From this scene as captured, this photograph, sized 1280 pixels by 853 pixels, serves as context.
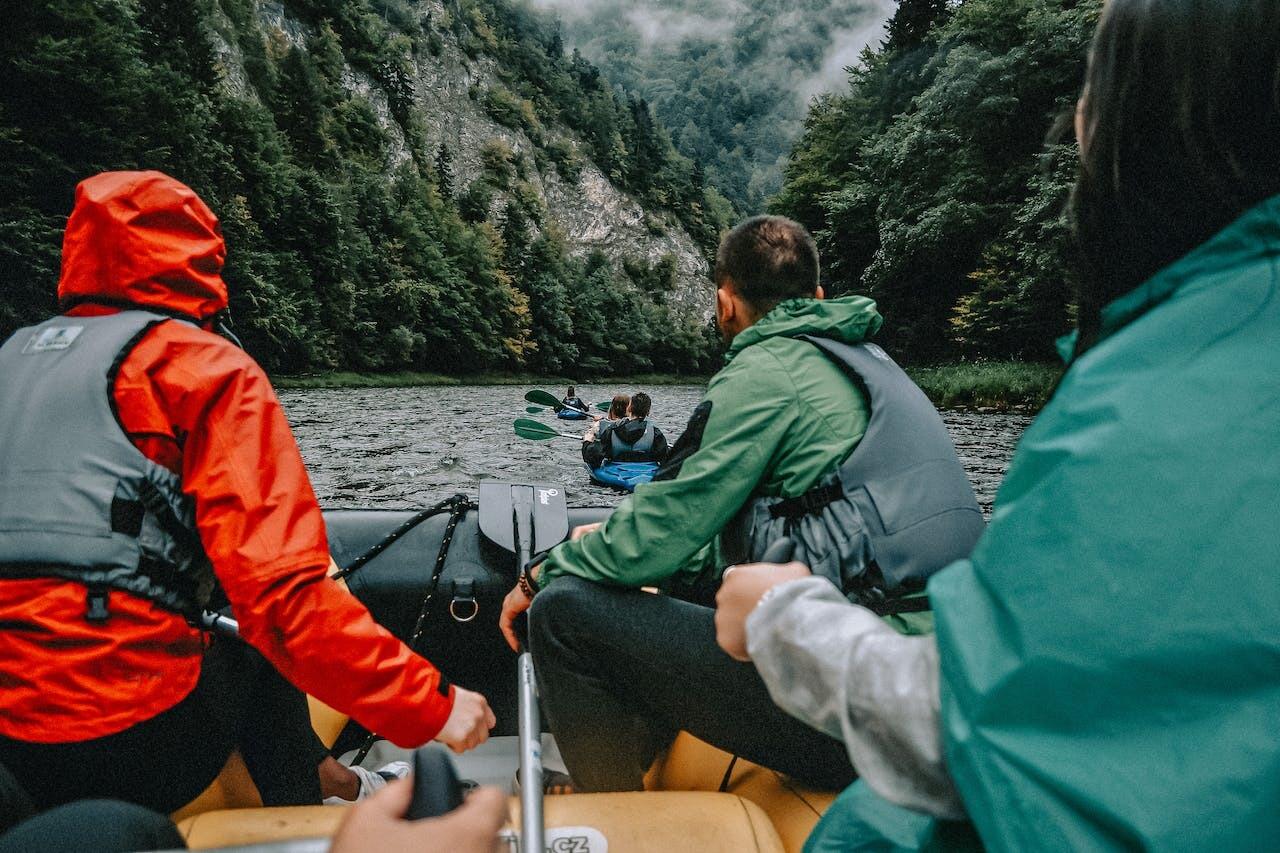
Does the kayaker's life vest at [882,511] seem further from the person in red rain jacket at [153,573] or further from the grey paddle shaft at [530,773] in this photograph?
the person in red rain jacket at [153,573]

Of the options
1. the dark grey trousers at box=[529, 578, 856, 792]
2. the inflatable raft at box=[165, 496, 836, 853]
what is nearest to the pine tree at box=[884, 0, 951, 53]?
the inflatable raft at box=[165, 496, 836, 853]

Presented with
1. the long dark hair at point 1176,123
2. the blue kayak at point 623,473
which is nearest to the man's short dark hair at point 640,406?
the blue kayak at point 623,473

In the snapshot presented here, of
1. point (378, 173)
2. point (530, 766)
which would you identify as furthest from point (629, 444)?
point (378, 173)

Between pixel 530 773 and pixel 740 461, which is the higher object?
pixel 740 461

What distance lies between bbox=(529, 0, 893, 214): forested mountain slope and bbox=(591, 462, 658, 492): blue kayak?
371 feet

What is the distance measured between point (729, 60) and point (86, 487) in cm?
15947

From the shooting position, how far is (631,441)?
26.5 feet

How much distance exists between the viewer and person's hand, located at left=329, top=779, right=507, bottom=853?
519 mm

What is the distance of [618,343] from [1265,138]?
4758 cm

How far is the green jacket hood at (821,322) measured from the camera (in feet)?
4.97

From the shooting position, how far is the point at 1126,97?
62cm

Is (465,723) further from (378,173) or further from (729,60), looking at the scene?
(729,60)

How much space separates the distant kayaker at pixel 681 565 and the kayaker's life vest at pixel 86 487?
657 millimetres

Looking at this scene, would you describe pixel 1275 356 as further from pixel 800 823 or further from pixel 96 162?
pixel 96 162
